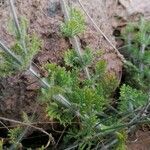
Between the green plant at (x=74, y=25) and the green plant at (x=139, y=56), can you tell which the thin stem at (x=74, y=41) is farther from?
the green plant at (x=139, y=56)

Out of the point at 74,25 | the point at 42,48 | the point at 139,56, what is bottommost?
the point at 139,56

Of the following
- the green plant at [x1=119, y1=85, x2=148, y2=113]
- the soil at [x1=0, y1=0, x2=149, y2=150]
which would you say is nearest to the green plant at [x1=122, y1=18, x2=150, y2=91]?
the soil at [x1=0, y1=0, x2=149, y2=150]

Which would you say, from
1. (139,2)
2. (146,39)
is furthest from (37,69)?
(139,2)

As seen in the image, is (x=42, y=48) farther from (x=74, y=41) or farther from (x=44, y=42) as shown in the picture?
(x=74, y=41)

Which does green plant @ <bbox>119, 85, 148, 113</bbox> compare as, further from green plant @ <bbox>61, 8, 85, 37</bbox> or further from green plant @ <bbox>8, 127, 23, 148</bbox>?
green plant @ <bbox>8, 127, 23, 148</bbox>

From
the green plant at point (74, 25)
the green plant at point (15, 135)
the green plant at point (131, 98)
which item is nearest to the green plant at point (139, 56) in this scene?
the green plant at point (131, 98)

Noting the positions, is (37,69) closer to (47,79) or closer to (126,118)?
(47,79)

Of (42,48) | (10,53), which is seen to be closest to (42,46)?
(42,48)

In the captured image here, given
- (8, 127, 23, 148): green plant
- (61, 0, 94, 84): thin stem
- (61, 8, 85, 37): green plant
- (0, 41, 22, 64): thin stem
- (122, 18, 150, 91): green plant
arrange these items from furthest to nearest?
(122, 18, 150, 91): green plant
(61, 0, 94, 84): thin stem
(61, 8, 85, 37): green plant
(8, 127, 23, 148): green plant
(0, 41, 22, 64): thin stem
